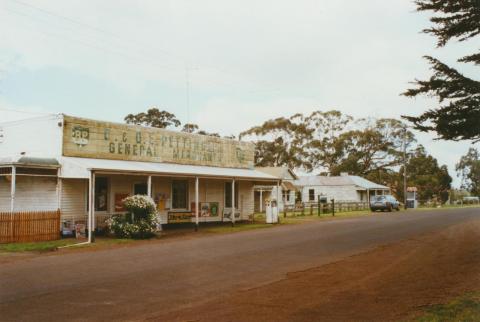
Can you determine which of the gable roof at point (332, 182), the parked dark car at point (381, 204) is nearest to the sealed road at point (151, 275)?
the parked dark car at point (381, 204)

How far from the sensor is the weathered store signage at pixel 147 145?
22.0 metres

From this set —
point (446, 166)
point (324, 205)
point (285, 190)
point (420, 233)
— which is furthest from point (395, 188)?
point (420, 233)

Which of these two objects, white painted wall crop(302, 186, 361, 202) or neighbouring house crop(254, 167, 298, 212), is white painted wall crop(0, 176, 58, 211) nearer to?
neighbouring house crop(254, 167, 298, 212)

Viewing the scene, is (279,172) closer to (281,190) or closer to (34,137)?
(281,190)

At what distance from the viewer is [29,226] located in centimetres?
1848

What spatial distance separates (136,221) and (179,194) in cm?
631

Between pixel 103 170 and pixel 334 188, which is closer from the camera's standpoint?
pixel 103 170

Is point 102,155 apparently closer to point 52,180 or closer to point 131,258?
point 52,180

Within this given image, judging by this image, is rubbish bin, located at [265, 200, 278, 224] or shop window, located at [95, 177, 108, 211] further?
rubbish bin, located at [265, 200, 278, 224]

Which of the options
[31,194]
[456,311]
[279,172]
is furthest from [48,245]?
[279,172]

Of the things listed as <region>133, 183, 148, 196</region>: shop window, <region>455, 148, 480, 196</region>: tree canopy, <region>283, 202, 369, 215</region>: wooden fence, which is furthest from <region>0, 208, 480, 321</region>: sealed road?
<region>455, 148, 480, 196</region>: tree canopy

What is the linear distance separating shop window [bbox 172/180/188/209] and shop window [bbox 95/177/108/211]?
439 cm

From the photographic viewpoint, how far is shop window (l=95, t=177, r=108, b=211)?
22266mm

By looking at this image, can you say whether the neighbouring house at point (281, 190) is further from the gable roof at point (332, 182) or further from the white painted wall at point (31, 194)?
the white painted wall at point (31, 194)
